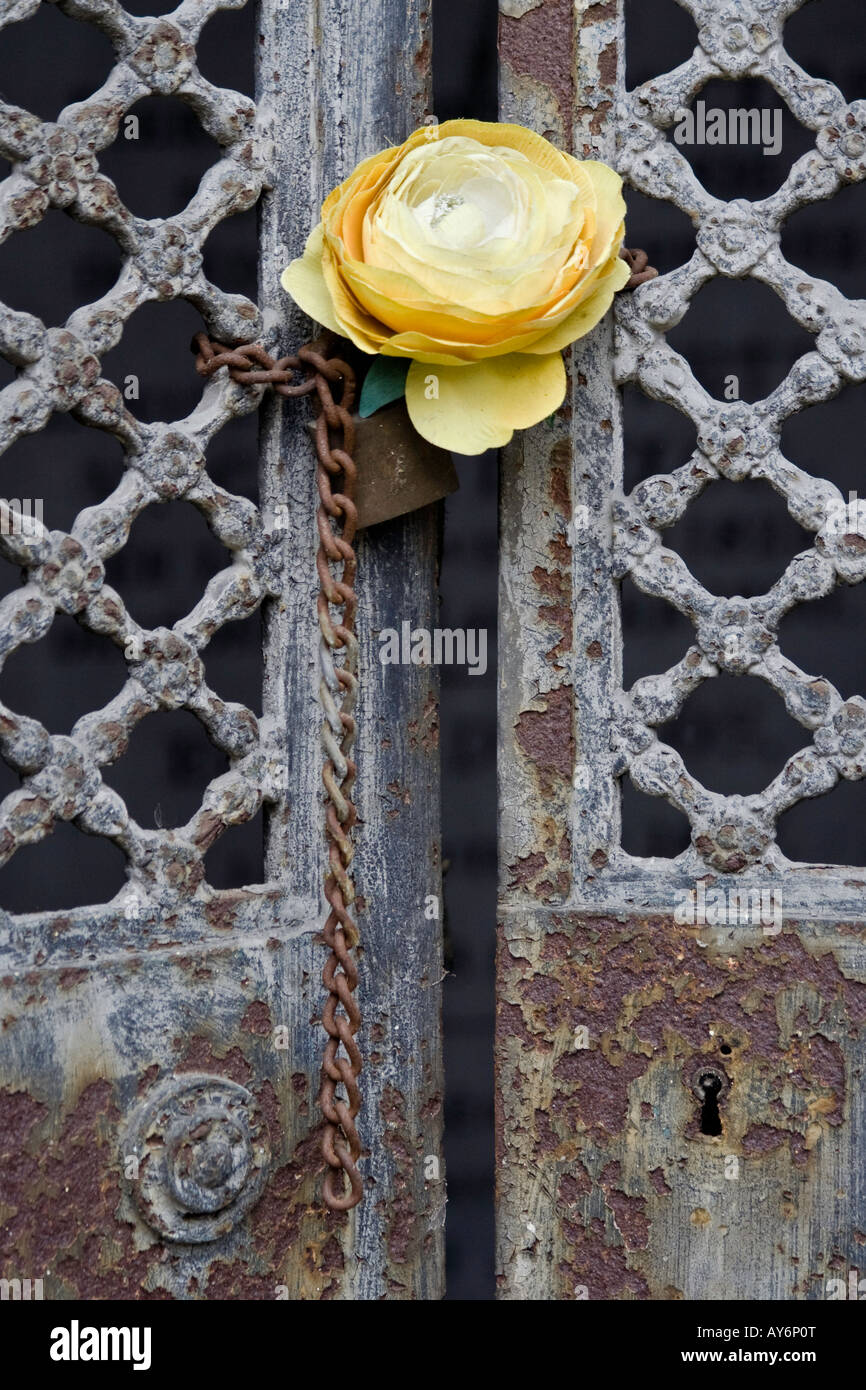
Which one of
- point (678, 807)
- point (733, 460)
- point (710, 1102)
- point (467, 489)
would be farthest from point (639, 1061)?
point (467, 489)

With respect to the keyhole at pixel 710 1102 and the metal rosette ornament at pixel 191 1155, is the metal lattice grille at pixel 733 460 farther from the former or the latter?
the metal rosette ornament at pixel 191 1155

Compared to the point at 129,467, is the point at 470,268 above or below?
above

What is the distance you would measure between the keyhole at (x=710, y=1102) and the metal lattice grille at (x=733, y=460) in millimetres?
188

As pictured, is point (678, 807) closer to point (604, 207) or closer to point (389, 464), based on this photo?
point (389, 464)

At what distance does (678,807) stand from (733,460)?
0.33 meters

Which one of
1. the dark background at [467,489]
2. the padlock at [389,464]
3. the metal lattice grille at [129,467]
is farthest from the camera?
the dark background at [467,489]

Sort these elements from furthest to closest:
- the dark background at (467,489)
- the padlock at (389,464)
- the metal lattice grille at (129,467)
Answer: the dark background at (467,489)
the padlock at (389,464)
the metal lattice grille at (129,467)

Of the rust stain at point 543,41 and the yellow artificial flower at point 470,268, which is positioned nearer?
the yellow artificial flower at point 470,268

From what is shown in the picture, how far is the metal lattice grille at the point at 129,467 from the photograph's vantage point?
1.23 meters

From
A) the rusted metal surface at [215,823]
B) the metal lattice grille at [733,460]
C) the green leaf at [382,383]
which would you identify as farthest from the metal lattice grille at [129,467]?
the metal lattice grille at [733,460]

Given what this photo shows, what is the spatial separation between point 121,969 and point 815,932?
2.08 ft

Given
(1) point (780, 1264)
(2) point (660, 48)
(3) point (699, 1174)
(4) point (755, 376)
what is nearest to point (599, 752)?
(3) point (699, 1174)

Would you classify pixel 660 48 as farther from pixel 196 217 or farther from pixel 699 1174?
pixel 699 1174

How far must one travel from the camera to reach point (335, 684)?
131 centimetres
